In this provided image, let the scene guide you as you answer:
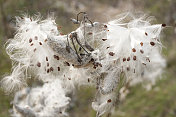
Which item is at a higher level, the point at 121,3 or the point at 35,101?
the point at 121,3

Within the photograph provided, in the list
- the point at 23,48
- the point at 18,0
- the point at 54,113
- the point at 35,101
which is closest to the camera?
the point at 23,48

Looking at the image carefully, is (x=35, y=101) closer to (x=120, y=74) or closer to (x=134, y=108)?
(x=120, y=74)

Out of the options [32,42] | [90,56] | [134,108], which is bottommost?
[134,108]

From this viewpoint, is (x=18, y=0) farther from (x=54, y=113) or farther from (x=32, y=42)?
(x=32, y=42)

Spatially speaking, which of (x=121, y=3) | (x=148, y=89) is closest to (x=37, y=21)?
(x=148, y=89)

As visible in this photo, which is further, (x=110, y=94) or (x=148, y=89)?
(x=148, y=89)

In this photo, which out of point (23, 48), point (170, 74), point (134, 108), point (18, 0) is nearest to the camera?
point (23, 48)

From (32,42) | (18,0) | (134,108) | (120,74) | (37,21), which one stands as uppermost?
(18,0)

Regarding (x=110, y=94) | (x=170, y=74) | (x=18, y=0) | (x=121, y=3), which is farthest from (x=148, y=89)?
(x=121, y=3)

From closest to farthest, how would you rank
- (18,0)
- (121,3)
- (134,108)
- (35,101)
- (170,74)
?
(35,101), (18,0), (134,108), (170,74), (121,3)
